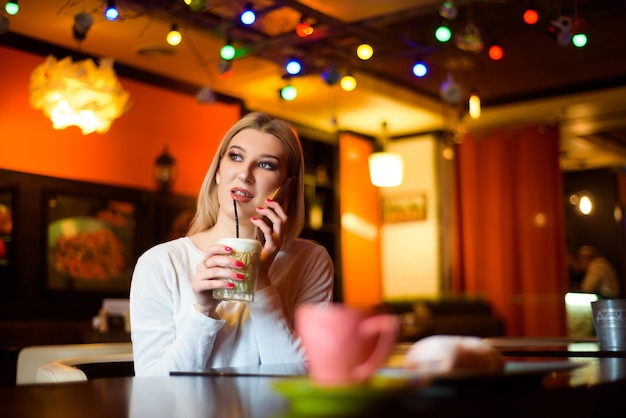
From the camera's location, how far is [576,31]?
5543mm

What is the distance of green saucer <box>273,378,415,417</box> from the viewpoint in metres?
0.68

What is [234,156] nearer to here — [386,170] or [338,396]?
[338,396]

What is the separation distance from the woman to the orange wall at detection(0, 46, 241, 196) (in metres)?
4.76

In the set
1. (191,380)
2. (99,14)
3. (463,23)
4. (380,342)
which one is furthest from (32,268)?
(380,342)

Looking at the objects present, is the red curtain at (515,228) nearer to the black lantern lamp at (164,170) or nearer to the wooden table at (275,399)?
the black lantern lamp at (164,170)

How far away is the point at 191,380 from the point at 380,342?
0.51 meters

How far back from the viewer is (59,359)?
229 cm

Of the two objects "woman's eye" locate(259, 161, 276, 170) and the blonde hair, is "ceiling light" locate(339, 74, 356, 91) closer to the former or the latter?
the blonde hair

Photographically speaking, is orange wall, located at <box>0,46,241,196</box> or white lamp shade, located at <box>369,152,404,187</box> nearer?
orange wall, located at <box>0,46,241,196</box>

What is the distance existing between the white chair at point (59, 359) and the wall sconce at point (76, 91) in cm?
277

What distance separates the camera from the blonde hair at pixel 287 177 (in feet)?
6.84

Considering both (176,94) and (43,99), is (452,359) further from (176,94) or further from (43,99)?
(176,94)

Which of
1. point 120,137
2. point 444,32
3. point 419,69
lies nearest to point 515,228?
point 419,69

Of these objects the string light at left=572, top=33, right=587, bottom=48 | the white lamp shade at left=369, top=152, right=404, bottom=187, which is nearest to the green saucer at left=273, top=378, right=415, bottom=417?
the string light at left=572, top=33, right=587, bottom=48
